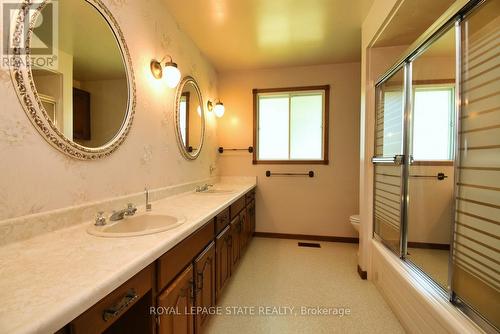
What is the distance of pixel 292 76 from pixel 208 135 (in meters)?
1.47

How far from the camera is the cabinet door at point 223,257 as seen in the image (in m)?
1.66

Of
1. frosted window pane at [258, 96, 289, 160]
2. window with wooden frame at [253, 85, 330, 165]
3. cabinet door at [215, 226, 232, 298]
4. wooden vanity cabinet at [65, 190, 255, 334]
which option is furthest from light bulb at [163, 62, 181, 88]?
frosted window pane at [258, 96, 289, 160]

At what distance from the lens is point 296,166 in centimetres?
327

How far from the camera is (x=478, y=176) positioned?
1249mm

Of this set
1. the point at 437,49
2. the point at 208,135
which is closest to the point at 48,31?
the point at 208,135

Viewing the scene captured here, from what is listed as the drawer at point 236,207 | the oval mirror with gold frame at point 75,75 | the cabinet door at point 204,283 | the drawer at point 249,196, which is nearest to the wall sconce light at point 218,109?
the drawer at point 249,196

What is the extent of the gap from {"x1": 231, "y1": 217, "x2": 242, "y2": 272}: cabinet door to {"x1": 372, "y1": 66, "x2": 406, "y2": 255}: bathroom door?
1327 millimetres

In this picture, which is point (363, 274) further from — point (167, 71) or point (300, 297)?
point (167, 71)

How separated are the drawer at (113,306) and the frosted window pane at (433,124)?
226 centimetres

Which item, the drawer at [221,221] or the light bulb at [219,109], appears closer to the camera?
the drawer at [221,221]

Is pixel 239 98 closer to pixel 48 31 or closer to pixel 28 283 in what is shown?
pixel 48 31

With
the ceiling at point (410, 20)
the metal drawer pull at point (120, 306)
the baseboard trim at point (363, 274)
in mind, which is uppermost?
the ceiling at point (410, 20)

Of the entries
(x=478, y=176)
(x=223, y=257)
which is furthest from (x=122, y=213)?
(x=478, y=176)

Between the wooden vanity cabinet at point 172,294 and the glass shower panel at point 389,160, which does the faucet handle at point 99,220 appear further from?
the glass shower panel at point 389,160
